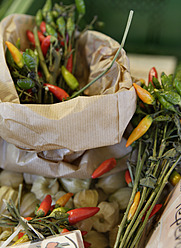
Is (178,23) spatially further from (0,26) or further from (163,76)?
(0,26)

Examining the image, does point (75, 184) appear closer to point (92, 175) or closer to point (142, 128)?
point (92, 175)

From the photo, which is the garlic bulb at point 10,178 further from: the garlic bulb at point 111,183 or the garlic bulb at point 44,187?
the garlic bulb at point 111,183

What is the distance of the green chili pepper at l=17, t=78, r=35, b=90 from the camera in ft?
2.89

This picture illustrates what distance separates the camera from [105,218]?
95 centimetres

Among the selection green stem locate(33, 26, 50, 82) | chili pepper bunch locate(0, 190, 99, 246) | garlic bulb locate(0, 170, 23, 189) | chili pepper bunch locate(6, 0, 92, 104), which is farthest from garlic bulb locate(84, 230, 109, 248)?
green stem locate(33, 26, 50, 82)

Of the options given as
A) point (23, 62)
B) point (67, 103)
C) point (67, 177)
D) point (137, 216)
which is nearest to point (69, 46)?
point (23, 62)

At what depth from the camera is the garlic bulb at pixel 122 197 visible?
39.4 inches

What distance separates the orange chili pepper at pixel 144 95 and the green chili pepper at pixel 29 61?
1.13 ft

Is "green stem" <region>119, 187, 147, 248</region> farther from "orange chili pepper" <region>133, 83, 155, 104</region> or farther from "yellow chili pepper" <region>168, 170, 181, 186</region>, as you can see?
"orange chili pepper" <region>133, 83, 155, 104</region>

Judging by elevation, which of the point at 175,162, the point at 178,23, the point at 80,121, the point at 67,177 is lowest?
the point at 67,177

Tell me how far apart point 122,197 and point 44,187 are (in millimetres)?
291

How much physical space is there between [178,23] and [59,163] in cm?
120

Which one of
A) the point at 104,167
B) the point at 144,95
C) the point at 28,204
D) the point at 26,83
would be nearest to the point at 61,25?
the point at 26,83

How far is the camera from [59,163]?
0.97 metres
